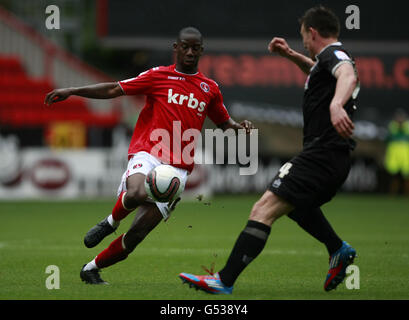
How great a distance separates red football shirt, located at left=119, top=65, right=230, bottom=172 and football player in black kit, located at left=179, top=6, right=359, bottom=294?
1210 mm

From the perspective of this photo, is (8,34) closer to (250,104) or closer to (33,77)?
(33,77)

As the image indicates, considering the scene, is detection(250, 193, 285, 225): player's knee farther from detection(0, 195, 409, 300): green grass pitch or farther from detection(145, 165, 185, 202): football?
detection(145, 165, 185, 202): football

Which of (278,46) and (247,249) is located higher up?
(278,46)

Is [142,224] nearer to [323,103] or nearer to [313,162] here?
[313,162]

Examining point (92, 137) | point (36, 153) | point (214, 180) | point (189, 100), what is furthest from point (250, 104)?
point (189, 100)

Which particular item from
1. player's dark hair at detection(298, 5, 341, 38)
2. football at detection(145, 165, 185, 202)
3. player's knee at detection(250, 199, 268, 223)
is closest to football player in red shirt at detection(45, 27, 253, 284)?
football at detection(145, 165, 185, 202)

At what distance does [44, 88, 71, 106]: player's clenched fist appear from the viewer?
677 cm

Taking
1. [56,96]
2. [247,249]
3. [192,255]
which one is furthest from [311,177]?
[192,255]

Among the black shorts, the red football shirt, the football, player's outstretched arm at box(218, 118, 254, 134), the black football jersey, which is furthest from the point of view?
player's outstretched arm at box(218, 118, 254, 134)

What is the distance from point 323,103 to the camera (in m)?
6.27

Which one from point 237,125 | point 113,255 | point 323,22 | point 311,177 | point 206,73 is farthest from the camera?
point 206,73

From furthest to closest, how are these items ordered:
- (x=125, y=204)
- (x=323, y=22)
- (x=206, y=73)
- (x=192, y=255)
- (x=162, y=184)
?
1. (x=206, y=73)
2. (x=192, y=255)
3. (x=125, y=204)
4. (x=162, y=184)
5. (x=323, y=22)

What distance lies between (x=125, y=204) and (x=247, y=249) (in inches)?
51.9

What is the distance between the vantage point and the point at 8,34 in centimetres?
2552
